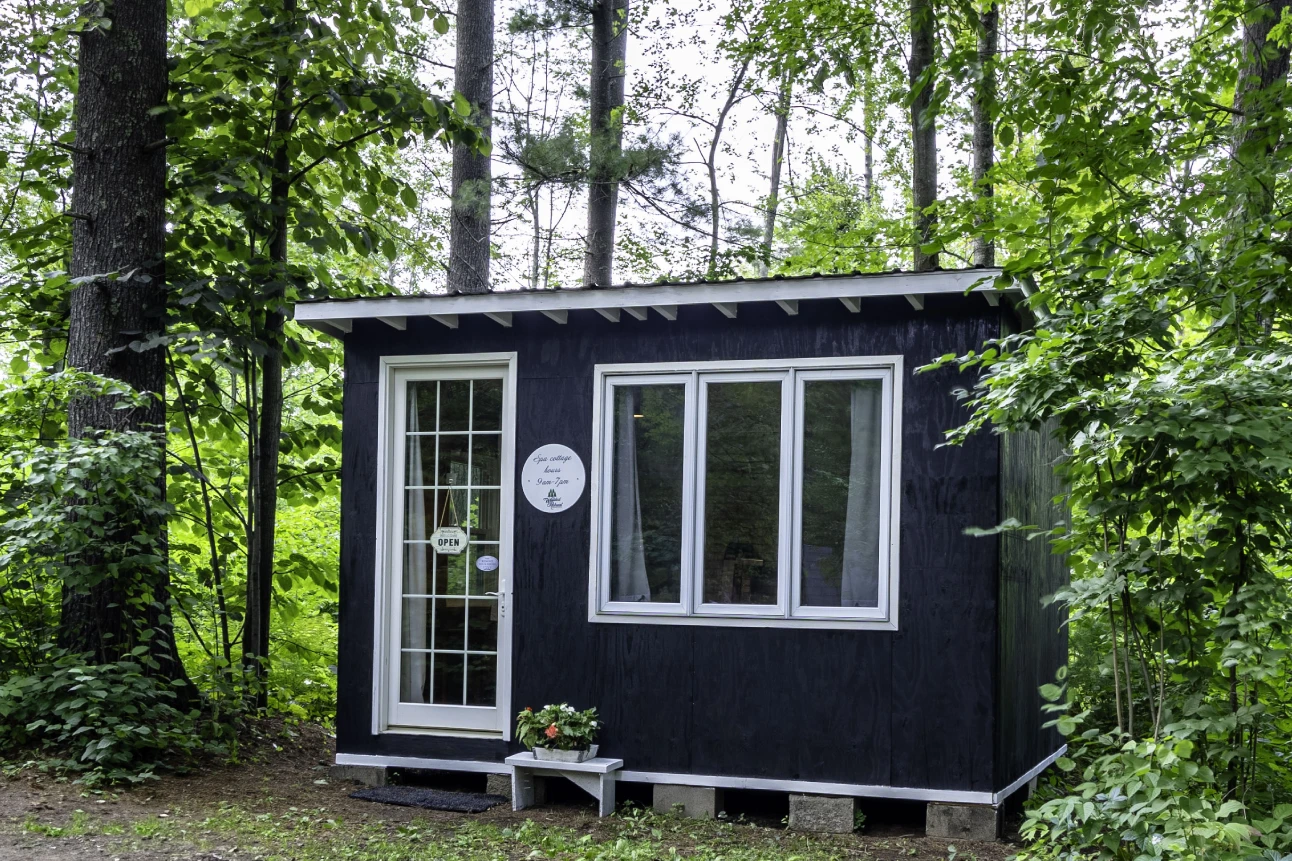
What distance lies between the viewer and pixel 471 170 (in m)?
11.8

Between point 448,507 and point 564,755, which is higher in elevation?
point 448,507

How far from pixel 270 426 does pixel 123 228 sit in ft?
Answer: 5.66

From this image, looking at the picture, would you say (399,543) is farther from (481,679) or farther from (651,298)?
(651,298)

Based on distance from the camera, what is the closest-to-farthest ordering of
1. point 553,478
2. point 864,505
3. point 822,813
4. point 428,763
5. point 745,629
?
1. point 822,813
2. point 864,505
3. point 745,629
4. point 553,478
5. point 428,763

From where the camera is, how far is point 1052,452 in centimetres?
739

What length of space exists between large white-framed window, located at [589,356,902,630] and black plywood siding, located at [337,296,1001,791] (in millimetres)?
93

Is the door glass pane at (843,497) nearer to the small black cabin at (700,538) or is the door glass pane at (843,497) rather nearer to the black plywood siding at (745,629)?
the small black cabin at (700,538)

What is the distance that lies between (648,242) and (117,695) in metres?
8.95

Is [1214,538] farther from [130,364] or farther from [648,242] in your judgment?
[648,242]

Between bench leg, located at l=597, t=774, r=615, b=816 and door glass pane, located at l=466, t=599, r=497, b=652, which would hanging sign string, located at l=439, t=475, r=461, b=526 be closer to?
door glass pane, located at l=466, t=599, r=497, b=652

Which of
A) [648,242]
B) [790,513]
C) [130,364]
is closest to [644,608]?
[790,513]

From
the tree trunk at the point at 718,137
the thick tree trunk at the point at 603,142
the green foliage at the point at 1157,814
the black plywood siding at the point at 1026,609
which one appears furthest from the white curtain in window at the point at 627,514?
the tree trunk at the point at 718,137

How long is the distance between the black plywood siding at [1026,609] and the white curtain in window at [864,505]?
2.09 ft

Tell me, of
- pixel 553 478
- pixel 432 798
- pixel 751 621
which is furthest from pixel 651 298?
pixel 432 798
